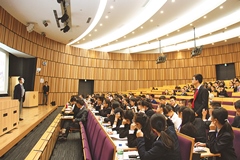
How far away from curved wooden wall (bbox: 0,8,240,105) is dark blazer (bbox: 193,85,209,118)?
9.15 metres

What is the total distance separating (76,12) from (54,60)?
5.39 meters

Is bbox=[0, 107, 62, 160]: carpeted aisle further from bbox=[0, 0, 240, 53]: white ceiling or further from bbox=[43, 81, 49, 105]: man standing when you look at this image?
bbox=[43, 81, 49, 105]: man standing

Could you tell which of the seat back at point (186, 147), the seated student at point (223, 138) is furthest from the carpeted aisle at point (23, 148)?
the seated student at point (223, 138)

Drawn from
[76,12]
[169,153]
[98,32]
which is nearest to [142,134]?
[169,153]

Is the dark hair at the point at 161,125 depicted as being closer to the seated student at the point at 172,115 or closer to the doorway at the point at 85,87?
the seated student at the point at 172,115

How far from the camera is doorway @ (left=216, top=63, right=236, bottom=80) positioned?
46.0 feet

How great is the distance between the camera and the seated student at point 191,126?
8.82 ft

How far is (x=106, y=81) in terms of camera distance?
1563cm

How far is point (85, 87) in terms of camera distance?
49.0ft

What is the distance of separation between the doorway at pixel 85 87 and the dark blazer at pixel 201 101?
12.0 metres

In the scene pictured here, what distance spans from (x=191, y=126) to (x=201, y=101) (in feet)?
3.53

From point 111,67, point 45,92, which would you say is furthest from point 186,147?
point 111,67

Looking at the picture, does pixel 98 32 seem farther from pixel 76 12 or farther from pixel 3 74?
pixel 3 74

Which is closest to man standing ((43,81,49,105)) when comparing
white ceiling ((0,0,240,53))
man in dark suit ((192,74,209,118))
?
white ceiling ((0,0,240,53))
